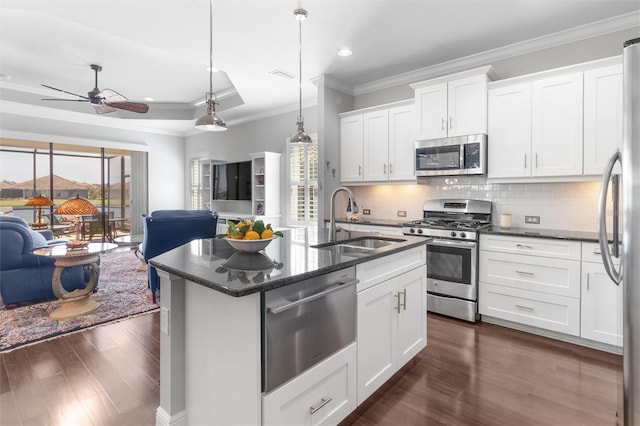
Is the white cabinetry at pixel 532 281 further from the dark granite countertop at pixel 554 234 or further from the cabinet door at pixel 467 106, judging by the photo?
the cabinet door at pixel 467 106

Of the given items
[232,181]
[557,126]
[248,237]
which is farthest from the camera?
[232,181]

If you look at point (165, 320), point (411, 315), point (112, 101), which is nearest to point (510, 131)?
point (411, 315)

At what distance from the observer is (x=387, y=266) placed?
2123 mm

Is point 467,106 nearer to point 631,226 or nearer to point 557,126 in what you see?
point 557,126

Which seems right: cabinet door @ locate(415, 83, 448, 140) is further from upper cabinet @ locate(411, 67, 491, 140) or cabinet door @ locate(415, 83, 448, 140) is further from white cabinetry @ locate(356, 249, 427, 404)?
white cabinetry @ locate(356, 249, 427, 404)

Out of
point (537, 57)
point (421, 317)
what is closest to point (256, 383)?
point (421, 317)

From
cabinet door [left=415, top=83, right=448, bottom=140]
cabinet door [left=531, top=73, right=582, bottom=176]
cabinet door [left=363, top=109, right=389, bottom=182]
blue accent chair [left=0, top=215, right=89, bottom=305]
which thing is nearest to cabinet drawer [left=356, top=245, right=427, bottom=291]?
cabinet door [left=531, top=73, right=582, bottom=176]

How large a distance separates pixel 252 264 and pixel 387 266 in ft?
3.01

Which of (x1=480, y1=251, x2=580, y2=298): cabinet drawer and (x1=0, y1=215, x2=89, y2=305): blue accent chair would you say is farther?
(x1=0, y1=215, x2=89, y2=305): blue accent chair

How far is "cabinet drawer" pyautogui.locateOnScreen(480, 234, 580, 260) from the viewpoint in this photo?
2.86m

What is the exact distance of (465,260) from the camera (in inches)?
133

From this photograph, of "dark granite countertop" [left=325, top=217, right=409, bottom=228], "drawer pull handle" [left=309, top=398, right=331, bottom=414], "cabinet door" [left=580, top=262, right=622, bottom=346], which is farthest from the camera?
"dark granite countertop" [left=325, top=217, right=409, bottom=228]

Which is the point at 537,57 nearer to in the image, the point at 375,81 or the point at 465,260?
the point at 375,81

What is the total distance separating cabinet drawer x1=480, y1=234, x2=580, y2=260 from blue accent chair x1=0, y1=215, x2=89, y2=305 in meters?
4.72
